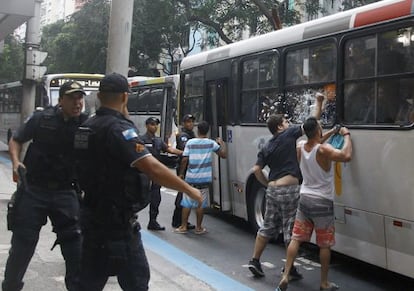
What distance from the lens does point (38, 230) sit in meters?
4.22

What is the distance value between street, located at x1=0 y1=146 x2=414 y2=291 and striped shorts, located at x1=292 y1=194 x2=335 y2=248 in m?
0.60

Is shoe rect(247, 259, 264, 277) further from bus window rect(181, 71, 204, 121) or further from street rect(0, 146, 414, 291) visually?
bus window rect(181, 71, 204, 121)

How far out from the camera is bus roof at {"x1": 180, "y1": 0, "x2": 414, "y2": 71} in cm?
520

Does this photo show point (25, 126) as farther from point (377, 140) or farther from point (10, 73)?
point (10, 73)

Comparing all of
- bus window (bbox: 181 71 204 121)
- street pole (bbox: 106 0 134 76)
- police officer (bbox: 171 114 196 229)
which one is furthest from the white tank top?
bus window (bbox: 181 71 204 121)

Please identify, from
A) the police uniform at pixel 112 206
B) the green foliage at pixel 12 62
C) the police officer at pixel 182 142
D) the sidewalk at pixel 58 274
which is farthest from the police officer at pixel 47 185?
the green foliage at pixel 12 62

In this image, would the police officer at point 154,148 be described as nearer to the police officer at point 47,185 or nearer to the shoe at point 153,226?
the shoe at point 153,226

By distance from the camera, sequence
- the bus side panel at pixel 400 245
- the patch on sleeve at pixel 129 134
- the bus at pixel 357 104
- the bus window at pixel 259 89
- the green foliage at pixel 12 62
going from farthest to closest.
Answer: the green foliage at pixel 12 62 < the bus window at pixel 259 89 < the bus at pixel 357 104 < the bus side panel at pixel 400 245 < the patch on sleeve at pixel 129 134

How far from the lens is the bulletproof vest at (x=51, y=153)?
13.8ft

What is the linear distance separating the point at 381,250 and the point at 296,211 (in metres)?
0.91

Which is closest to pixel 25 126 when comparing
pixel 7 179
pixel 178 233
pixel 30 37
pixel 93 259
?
pixel 93 259

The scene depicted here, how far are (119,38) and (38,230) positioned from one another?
4.51 metres

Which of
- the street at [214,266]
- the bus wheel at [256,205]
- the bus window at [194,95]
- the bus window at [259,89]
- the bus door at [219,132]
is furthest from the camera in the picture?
the bus window at [194,95]

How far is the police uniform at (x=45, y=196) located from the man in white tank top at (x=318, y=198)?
6.85 ft
